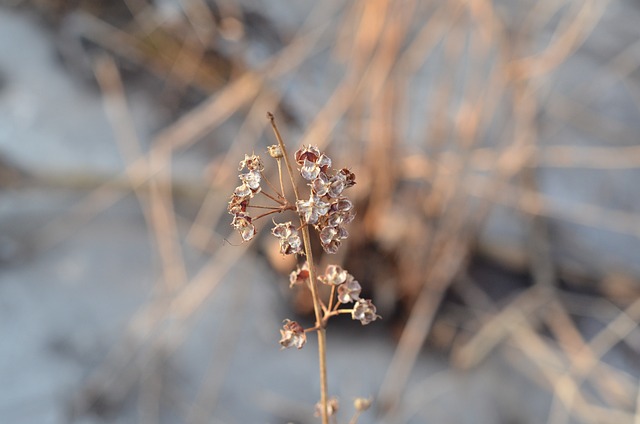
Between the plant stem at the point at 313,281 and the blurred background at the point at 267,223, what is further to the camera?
the blurred background at the point at 267,223

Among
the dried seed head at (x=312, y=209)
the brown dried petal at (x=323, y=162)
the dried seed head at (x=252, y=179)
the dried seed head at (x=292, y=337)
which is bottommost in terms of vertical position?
the dried seed head at (x=292, y=337)

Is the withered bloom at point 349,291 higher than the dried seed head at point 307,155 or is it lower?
lower

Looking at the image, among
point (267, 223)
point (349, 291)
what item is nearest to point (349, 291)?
point (349, 291)

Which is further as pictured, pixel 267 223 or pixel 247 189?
pixel 267 223

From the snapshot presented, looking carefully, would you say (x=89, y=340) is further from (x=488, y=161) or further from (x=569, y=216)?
(x=569, y=216)

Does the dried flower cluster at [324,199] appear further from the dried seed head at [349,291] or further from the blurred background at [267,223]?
the blurred background at [267,223]

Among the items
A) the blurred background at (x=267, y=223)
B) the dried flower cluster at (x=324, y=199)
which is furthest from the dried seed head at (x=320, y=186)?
the blurred background at (x=267, y=223)

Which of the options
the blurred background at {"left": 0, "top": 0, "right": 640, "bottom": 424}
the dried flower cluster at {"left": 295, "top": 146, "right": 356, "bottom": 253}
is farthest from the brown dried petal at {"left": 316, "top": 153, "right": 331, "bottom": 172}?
the blurred background at {"left": 0, "top": 0, "right": 640, "bottom": 424}

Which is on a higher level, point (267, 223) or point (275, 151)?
point (267, 223)

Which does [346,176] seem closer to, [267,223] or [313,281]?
[313,281]
